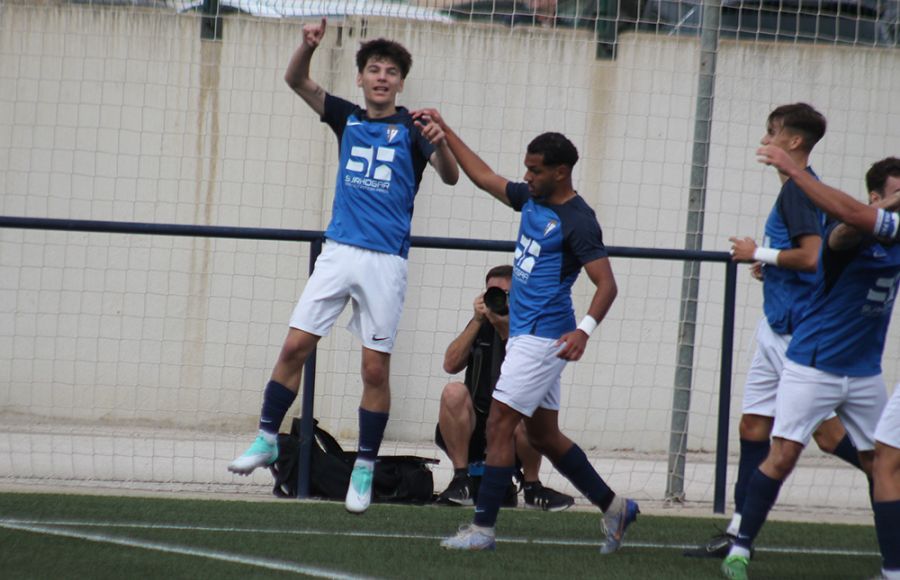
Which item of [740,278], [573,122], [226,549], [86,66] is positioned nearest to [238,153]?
[86,66]

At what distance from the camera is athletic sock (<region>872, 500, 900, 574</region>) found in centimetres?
466

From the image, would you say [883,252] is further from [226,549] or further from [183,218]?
[183,218]

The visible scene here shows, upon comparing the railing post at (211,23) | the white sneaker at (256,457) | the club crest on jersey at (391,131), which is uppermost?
the railing post at (211,23)

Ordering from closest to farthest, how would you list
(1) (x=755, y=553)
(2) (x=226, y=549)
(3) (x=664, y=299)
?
(2) (x=226, y=549), (1) (x=755, y=553), (3) (x=664, y=299)

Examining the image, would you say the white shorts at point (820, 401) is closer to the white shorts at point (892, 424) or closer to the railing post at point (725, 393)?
the white shorts at point (892, 424)

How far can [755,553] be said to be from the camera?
584cm

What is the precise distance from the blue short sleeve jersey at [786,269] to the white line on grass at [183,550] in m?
2.24

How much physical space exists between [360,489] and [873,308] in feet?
8.21

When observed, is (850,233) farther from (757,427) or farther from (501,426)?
(501,426)

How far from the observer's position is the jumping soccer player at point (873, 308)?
4.52 metres

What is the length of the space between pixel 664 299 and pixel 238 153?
3584 mm

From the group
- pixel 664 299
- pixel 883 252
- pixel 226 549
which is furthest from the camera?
pixel 664 299

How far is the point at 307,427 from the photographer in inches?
265

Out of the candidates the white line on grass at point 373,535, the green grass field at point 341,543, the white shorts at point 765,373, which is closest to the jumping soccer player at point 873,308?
the white shorts at point 765,373
